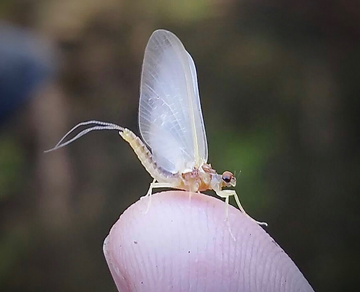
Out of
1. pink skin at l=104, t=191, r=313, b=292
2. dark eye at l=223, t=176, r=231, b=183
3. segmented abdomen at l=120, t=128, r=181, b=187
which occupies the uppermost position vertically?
segmented abdomen at l=120, t=128, r=181, b=187

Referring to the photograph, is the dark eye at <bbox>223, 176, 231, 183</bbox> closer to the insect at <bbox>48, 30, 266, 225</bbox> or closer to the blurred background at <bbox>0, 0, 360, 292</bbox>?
the insect at <bbox>48, 30, 266, 225</bbox>

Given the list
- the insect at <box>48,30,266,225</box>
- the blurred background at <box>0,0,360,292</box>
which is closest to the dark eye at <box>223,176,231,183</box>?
the insect at <box>48,30,266,225</box>

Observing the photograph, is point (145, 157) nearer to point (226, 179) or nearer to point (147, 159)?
point (147, 159)

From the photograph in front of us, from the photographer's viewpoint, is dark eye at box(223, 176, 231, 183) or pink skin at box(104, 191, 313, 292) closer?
pink skin at box(104, 191, 313, 292)

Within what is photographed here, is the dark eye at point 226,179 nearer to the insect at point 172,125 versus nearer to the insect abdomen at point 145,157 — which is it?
the insect at point 172,125

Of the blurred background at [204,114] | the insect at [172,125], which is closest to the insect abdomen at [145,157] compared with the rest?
the insect at [172,125]

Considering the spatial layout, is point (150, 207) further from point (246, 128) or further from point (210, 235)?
point (246, 128)
